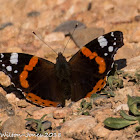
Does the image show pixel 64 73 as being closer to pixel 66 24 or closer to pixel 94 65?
pixel 94 65

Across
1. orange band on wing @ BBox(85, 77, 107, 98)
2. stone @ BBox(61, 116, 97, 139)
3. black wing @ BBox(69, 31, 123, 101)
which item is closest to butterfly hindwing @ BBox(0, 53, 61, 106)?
black wing @ BBox(69, 31, 123, 101)

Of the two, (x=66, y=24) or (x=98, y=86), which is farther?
(x=66, y=24)

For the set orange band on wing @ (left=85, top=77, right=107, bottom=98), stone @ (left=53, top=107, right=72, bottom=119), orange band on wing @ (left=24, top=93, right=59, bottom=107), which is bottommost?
stone @ (left=53, top=107, right=72, bottom=119)

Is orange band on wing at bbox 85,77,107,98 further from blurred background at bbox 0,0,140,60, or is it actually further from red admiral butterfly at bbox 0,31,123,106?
blurred background at bbox 0,0,140,60

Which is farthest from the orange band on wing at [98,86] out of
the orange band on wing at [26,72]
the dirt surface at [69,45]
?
the orange band on wing at [26,72]

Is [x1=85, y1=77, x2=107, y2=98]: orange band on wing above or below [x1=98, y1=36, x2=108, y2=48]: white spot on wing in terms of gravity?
below

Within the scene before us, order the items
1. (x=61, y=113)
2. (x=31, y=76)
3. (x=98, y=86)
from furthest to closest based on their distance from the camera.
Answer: (x=31, y=76) < (x=98, y=86) < (x=61, y=113)

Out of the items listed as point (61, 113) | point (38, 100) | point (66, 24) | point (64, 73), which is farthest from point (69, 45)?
point (61, 113)

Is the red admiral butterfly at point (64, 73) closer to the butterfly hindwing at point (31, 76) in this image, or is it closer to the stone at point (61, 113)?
the butterfly hindwing at point (31, 76)

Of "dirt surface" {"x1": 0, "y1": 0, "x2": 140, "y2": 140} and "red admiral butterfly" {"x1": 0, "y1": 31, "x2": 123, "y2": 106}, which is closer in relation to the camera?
"dirt surface" {"x1": 0, "y1": 0, "x2": 140, "y2": 140}
